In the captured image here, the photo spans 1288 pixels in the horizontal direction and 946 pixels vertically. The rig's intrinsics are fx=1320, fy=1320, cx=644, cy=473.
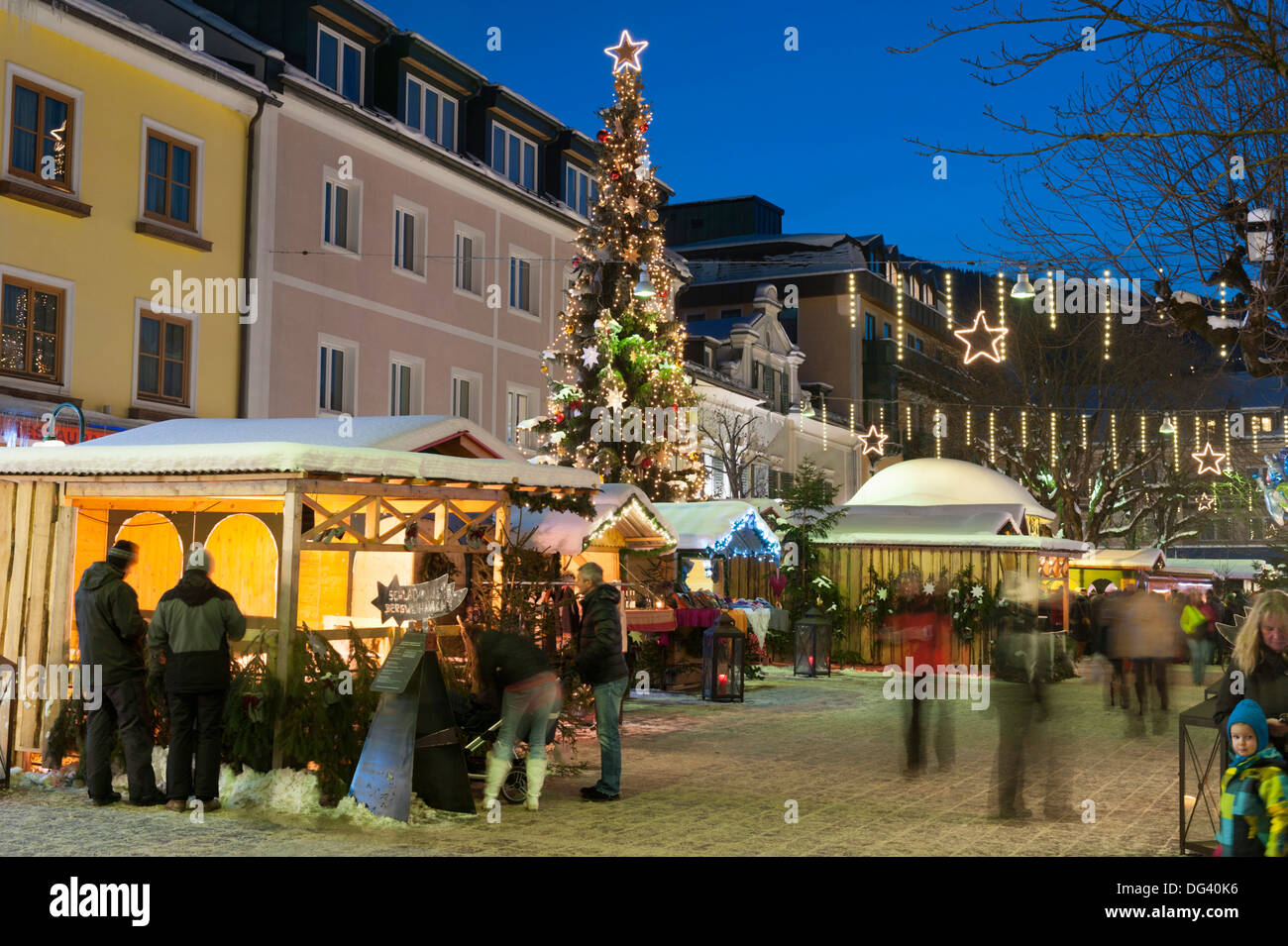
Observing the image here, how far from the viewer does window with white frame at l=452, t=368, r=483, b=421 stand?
2894 centimetres

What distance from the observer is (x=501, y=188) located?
97.8ft

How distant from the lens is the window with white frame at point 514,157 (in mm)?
30297

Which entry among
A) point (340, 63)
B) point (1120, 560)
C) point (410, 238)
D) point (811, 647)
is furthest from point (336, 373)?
point (1120, 560)

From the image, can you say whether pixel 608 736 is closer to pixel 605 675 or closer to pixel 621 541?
pixel 605 675

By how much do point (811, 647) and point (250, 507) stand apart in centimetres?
1389

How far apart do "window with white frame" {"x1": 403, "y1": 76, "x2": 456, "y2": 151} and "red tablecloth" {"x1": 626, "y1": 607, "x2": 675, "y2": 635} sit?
12.7 m

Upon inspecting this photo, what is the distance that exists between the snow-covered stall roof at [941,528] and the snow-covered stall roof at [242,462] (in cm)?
1663

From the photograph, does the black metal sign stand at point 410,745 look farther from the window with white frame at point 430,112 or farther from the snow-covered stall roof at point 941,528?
the window with white frame at point 430,112

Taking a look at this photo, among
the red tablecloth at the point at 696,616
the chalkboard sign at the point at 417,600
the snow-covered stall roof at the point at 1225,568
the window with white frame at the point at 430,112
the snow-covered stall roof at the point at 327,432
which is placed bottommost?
the red tablecloth at the point at 696,616

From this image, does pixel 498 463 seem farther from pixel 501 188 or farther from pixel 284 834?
pixel 501 188

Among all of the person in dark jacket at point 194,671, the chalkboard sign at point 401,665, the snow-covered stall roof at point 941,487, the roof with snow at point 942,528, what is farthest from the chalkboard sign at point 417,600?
the snow-covered stall roof at point 941,487

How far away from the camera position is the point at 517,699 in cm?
1002

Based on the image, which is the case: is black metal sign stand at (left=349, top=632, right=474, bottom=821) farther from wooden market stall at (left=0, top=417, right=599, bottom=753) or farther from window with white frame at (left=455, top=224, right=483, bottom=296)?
window with white frame at (left=455, top=224, right=483, bottom=296)

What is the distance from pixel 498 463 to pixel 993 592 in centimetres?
1706
